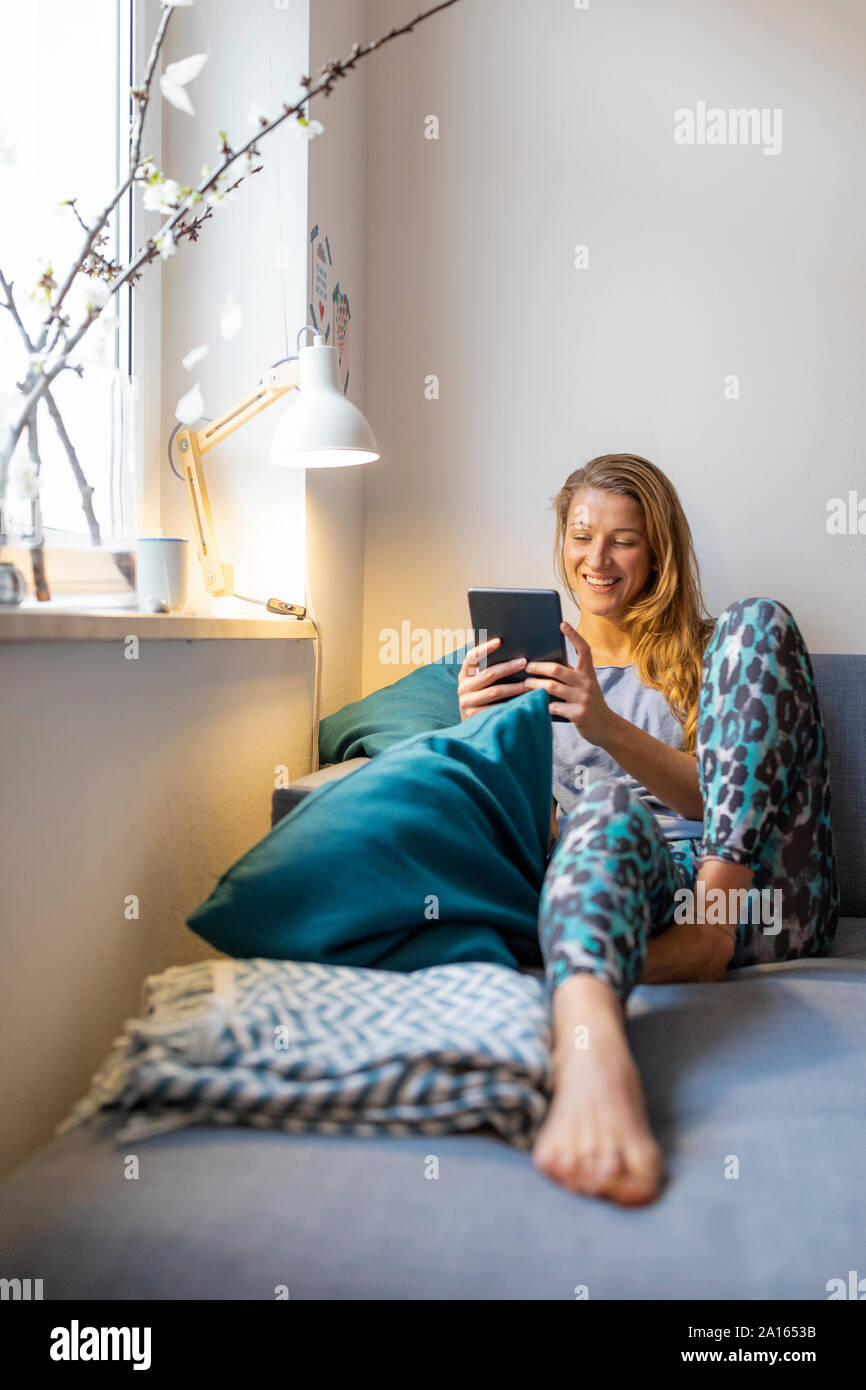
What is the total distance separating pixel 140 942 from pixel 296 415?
713 millimetres

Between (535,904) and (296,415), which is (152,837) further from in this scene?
(296,415)

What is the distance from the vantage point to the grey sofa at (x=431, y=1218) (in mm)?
625

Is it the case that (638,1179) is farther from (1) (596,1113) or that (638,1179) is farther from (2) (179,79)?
(2) (179,79)

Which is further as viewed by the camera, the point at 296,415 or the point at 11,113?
the point at 296,415

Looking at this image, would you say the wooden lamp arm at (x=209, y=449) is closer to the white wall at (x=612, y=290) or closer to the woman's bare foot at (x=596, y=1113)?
the white wall at (x=612, y=290)

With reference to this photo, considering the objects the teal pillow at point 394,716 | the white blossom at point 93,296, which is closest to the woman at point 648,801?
the teal pillow at point 394,716

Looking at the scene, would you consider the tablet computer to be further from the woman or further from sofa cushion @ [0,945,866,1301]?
sofa cushion @ [0,945,866,1301]

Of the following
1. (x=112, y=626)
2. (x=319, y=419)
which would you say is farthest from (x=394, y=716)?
(x=112, y=626)

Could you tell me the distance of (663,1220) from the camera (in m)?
0.66

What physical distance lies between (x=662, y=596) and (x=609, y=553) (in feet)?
0.34

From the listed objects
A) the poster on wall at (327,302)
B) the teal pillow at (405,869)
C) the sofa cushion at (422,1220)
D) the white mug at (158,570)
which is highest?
the poster on wall at (327,302)

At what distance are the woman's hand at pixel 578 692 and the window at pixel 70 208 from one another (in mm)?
586
